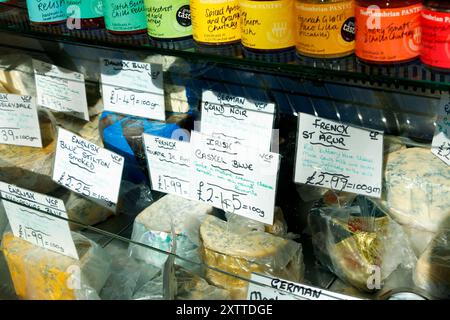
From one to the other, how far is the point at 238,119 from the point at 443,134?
14.9 inches

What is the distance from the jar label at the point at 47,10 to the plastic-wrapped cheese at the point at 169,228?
0.41m

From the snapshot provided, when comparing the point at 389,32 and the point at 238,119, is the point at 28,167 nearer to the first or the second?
the point at 238,119

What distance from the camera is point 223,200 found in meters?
1.16

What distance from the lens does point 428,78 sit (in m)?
0.79

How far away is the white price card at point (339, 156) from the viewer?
1.02 metres

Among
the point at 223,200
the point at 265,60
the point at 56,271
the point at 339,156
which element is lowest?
the point at 56,271

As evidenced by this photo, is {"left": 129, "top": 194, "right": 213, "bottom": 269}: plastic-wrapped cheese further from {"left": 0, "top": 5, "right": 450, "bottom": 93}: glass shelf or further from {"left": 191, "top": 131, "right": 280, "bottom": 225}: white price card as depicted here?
{"left": 0, "top": 5, "right": 450, "bottom": 93}: glass shelf

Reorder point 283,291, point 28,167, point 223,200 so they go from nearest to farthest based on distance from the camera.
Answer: point 283,291 < point 223,200 < point 28,167

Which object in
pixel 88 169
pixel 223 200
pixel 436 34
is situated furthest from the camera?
pixel 88 169

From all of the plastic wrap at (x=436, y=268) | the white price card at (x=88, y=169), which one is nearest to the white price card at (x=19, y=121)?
the white price card at (x=88, y=169)

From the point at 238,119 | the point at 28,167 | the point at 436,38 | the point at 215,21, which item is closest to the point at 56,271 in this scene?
the point at 28,167

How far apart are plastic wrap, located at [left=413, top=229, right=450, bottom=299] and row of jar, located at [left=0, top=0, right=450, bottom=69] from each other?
34 centimetres

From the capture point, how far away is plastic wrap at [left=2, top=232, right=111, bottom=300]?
1134mm

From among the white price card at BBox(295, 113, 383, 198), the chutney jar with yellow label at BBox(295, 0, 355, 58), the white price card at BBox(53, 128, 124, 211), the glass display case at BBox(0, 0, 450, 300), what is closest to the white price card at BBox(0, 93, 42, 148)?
the glass display case at BBox(0, 0, 450, 300)
